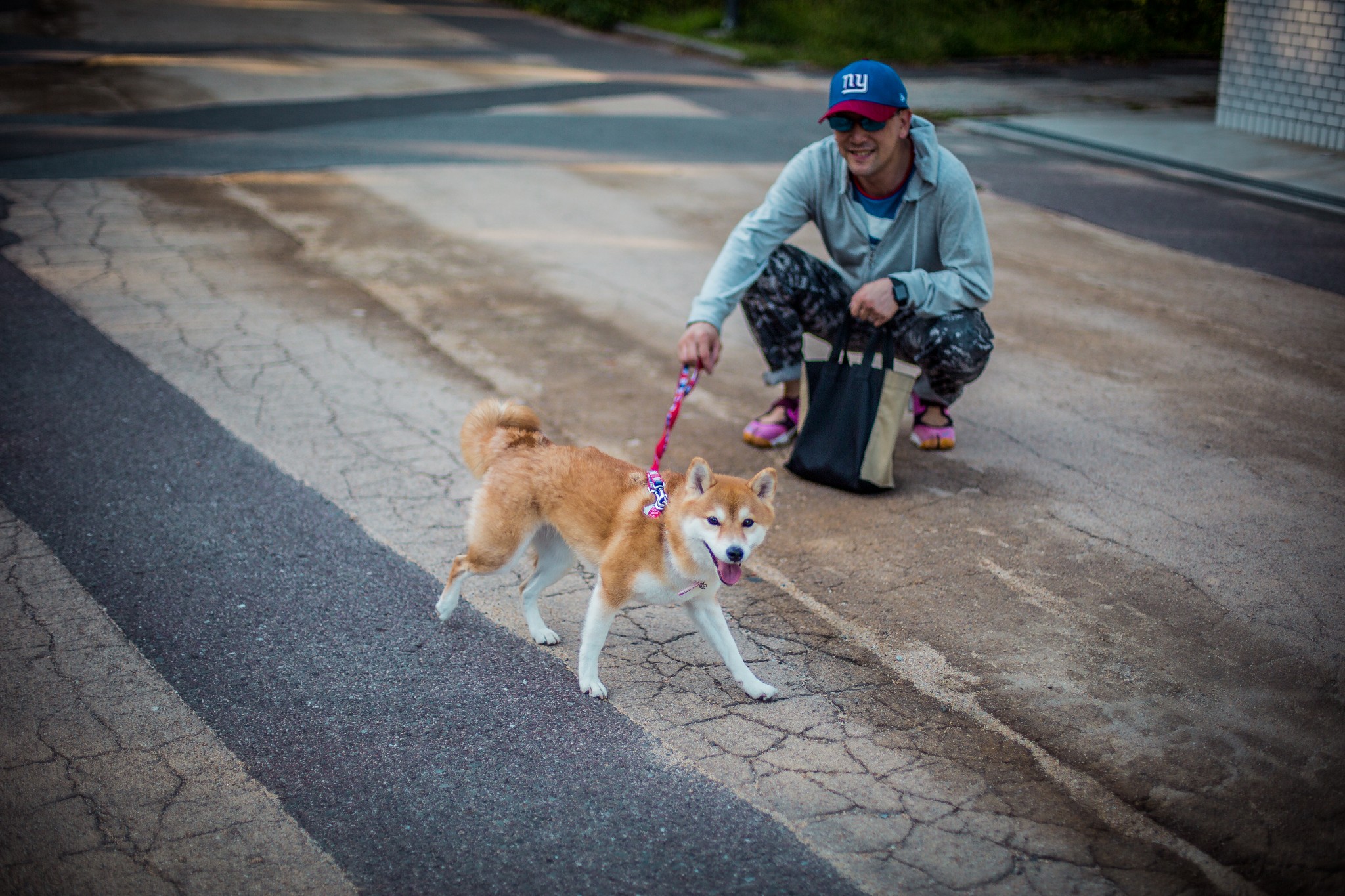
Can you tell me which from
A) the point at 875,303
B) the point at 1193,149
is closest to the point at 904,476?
the point at 875,303

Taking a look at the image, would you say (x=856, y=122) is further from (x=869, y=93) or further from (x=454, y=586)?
(x=454, y=586)

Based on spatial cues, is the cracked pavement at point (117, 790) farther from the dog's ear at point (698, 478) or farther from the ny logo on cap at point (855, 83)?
the ny logo on cap at point (855, 83)

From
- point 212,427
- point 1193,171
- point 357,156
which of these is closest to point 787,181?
point 212,427

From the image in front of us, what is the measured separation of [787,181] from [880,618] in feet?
6.86

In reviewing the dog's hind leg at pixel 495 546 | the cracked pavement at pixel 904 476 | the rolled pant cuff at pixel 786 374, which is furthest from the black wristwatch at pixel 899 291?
the dog's hind leg at pixel 495 546

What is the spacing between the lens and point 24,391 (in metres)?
5.12

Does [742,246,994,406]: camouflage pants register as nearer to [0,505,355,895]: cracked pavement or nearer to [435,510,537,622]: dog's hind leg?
[435,510,537,622]: dog's hind leg

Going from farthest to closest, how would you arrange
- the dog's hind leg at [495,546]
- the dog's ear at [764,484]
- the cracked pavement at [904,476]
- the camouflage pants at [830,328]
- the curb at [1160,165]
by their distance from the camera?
the curb at [1160,165], the camouflage pants at [830,328], the dog's hind leg at [495,546], the dog's ear at [764,484], the cracked pavement at [904,476]

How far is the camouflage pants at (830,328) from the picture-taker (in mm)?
4625

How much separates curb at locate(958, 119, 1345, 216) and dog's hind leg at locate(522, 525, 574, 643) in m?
8.06

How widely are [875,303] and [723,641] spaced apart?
69.0 inches

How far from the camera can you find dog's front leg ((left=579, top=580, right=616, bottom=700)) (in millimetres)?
3195

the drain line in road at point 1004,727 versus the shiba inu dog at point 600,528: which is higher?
the shiba inu dog at point 600,528

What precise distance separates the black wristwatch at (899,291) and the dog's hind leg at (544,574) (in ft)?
5.90
